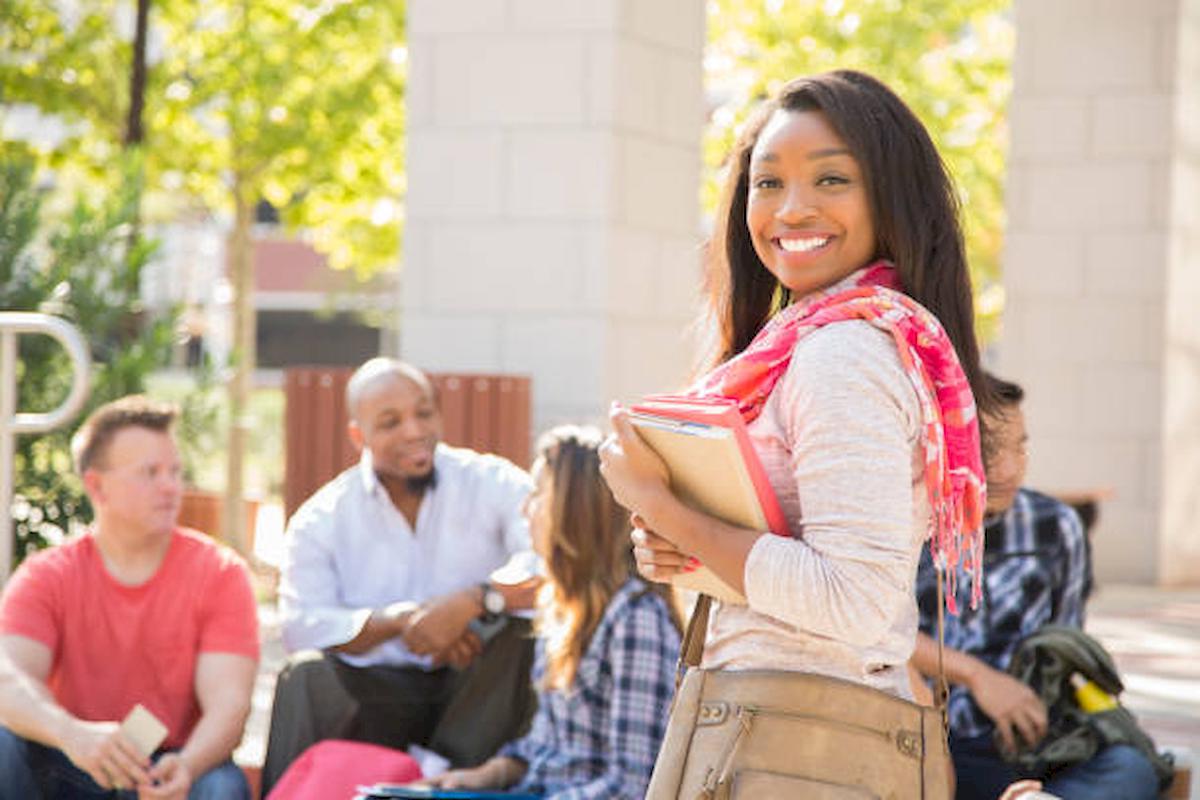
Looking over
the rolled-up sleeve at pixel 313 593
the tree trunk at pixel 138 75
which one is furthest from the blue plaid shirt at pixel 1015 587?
the tree trunk at pixel 138 75

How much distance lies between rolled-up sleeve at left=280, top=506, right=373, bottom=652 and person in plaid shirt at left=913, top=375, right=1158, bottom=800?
1.66m

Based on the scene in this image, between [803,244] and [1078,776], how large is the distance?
220 centimetres

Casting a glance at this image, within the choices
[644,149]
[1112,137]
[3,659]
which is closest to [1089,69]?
[1112,137]

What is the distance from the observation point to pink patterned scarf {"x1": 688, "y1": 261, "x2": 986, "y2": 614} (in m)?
2.37

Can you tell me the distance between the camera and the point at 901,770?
2410 mm

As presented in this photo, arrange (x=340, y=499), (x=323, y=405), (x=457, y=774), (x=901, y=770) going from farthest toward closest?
1. (x=323, y=405)
2. (x=340, y=499)
3. (x=457, y=774)
4. (x=901, y=770)

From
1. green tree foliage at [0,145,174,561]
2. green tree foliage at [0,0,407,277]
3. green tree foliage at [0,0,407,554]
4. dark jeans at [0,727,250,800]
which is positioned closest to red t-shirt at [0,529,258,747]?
dark jeans at [0,727,250,800]

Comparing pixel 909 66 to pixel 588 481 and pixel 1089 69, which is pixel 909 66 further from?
pixel 588 481

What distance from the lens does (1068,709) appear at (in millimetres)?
4379

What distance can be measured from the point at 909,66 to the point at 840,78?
55.8 ft

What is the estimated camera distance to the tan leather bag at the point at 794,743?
2375 mm

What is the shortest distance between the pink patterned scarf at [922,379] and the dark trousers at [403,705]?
2.84 m

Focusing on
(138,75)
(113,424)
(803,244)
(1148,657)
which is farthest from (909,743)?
(138,75)

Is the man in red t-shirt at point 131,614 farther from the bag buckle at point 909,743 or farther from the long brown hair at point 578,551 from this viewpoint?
the bag buckle at point 909,743
